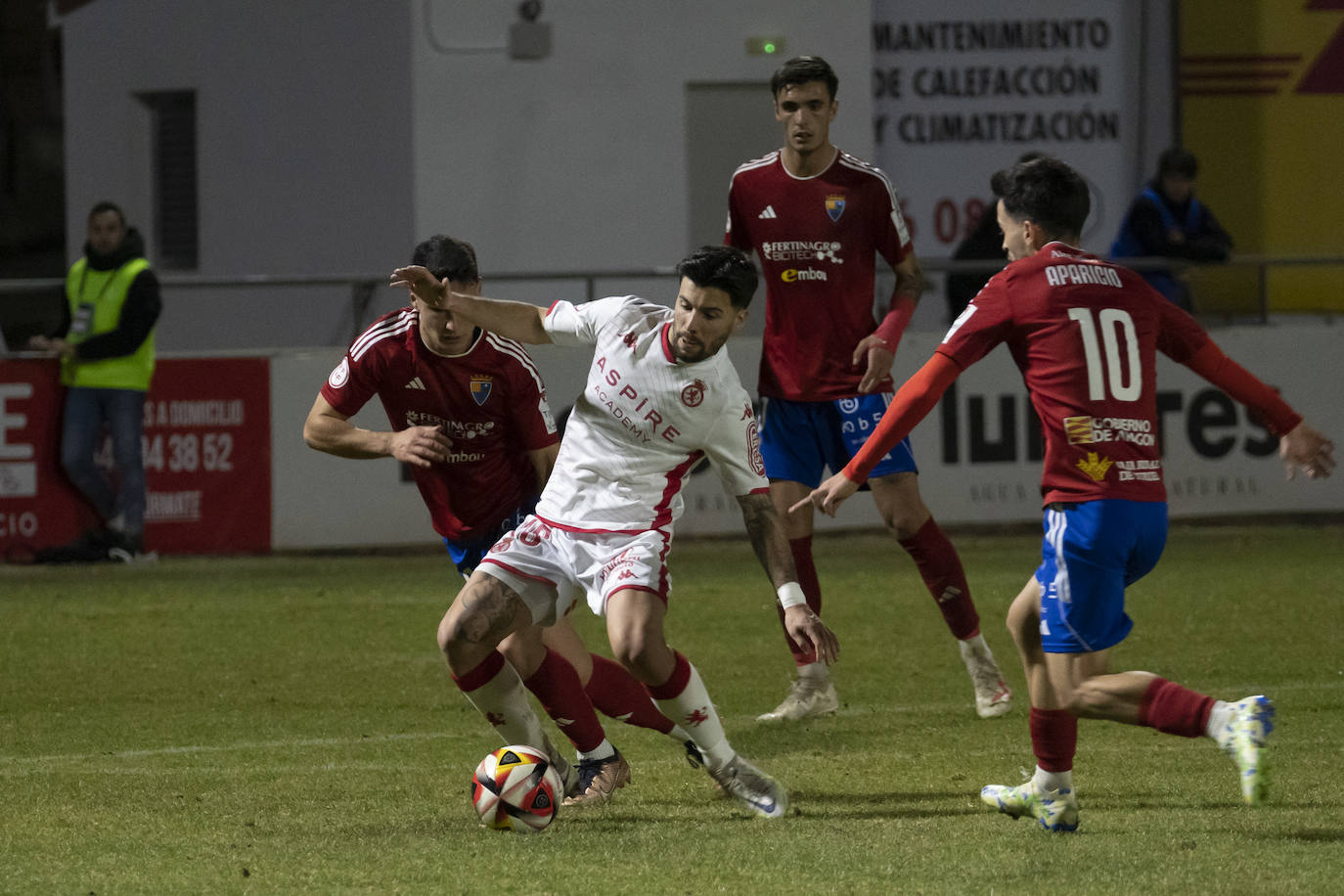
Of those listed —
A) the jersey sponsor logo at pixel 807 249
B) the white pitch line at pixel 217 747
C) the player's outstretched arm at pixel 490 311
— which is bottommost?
the white pitch line at pixel 217 747

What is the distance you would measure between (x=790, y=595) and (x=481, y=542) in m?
1.48

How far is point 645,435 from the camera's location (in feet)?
18.7

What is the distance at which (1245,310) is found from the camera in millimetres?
14078

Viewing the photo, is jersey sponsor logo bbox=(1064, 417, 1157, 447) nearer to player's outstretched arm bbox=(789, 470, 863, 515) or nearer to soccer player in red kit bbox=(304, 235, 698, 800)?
player's outstretched arm bbox=(789, 470, 863, 515)

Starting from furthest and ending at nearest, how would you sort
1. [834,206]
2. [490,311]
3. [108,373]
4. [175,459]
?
[175,459]
[108,373]
[834,206]
[490,311]

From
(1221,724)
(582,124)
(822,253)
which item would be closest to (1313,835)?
(1221,724)

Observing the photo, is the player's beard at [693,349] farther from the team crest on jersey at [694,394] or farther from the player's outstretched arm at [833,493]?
the player's outstretched arm at [833,493]

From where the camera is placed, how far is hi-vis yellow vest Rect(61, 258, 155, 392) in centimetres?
1236

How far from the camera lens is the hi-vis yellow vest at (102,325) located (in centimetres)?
1236

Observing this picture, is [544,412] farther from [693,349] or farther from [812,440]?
[812,440]

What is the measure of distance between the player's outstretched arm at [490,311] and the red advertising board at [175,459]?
736cm

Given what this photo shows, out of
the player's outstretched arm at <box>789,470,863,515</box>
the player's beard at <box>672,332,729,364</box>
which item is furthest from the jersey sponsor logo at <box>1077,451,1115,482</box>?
the player's beard at <box>672,332,729,364</box>

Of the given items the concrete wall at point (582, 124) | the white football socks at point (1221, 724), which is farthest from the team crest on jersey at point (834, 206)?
the concrete wall at point (582, 124)

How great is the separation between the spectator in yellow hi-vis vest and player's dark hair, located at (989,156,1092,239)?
8245 millimetres
